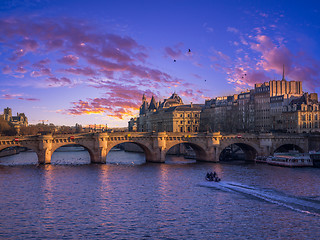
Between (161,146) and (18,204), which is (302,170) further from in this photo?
(18,204)

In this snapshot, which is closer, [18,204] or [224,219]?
[224,219]

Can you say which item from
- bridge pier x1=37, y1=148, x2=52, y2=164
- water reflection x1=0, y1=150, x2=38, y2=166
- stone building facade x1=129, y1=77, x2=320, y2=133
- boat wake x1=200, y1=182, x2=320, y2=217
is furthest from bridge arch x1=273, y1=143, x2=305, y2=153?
water reflection x1=0, y1=150, x2=38, y2=166

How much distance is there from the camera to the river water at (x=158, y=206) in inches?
1517

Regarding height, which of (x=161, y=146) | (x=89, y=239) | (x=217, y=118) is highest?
(x=217, y=118)

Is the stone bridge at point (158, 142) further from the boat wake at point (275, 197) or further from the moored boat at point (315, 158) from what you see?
the boat wake at point (275, 197)

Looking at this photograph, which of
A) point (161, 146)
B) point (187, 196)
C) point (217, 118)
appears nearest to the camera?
point (187, 196)

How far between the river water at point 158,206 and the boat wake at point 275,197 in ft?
0.36

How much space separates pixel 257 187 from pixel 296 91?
102 metres

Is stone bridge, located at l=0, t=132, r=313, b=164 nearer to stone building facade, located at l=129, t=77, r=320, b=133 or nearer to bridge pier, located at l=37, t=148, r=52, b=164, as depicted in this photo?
bridge pier, located at l=37, t=148, r=52, b=164

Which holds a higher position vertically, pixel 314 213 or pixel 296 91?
pixel 296 91

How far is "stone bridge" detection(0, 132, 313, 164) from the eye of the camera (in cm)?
8888

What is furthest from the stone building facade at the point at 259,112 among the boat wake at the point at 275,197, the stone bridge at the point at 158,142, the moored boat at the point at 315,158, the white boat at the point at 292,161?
the boat wake at the point at 275,197

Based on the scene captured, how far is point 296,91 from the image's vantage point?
504 ft

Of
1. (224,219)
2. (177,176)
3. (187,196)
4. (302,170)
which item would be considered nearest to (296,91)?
(302,170)
